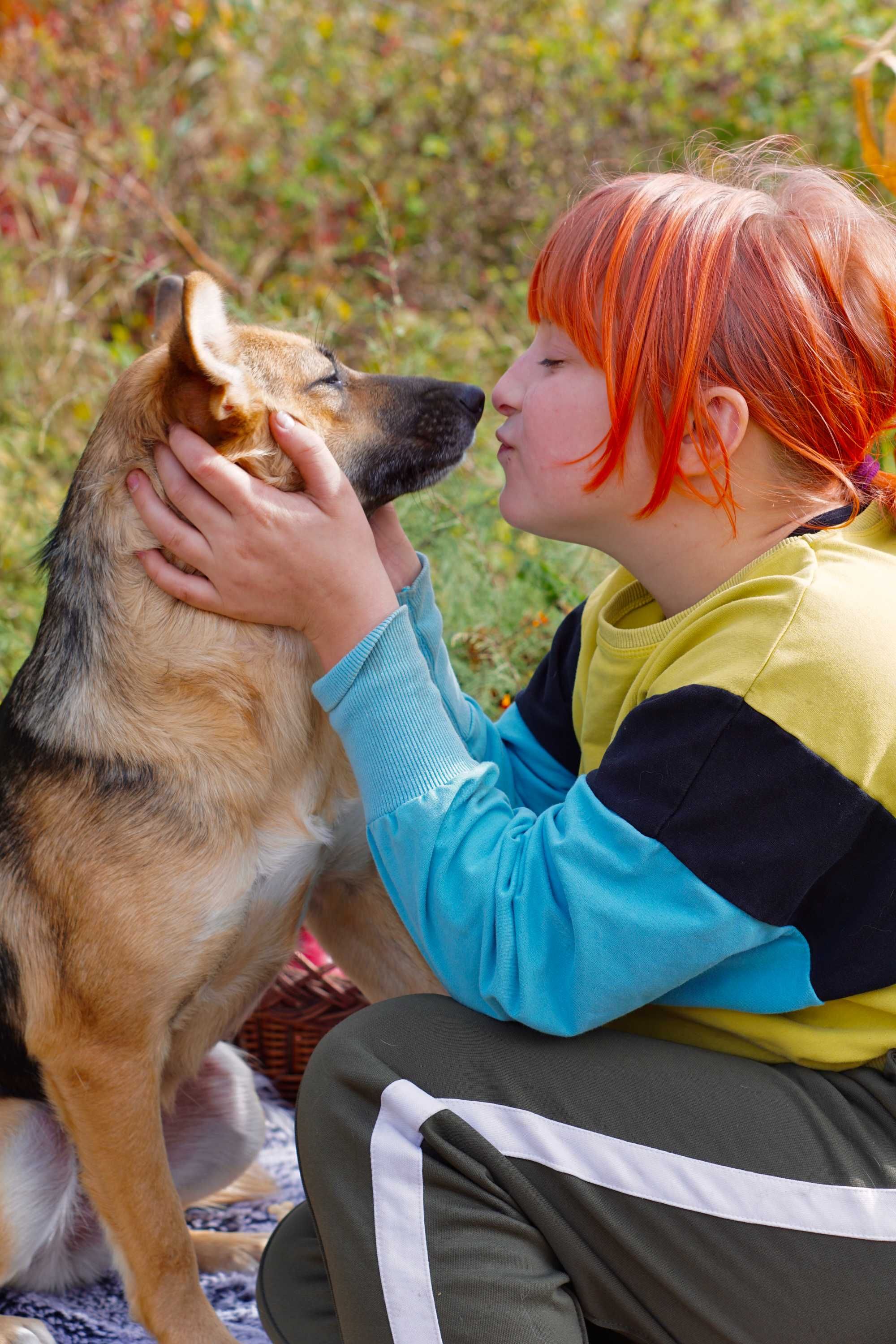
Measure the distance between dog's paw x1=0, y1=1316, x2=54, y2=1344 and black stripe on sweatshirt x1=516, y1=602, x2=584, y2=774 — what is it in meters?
1.41

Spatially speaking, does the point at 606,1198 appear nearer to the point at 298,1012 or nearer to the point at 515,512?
the point at 515,512

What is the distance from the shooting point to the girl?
1.50 metres

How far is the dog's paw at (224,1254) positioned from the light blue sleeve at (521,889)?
46.3 inches

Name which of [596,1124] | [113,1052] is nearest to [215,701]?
[113,1052]

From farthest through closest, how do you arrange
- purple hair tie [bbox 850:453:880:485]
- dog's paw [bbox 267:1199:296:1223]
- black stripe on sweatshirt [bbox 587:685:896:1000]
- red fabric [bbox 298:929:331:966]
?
red fabric [bbox 298:929:331:966] → dog's paw [bbox 267:1199:296:1223] → purple hair tie [bbox 850:453:880:485] → black stripe on sweatshirt [bbox 587:685:896:1000]

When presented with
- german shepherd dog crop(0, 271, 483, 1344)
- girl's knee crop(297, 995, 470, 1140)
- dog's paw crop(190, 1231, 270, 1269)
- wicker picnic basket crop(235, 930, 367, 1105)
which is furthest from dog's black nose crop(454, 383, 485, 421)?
dog's paw crop(190, 1231, 270, 1269)

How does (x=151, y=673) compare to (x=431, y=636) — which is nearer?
(x=151, y=673)

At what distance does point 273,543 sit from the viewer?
1.91 m

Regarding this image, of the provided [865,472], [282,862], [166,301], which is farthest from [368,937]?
[166,301]

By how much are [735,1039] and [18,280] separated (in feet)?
16.8

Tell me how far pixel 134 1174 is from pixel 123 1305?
2.10 ft

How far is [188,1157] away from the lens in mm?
2426

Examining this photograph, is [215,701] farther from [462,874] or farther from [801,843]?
[801,843]

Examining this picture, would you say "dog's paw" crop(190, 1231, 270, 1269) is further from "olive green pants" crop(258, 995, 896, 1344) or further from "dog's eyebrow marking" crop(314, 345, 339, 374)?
"dog's eyebrow marking" crop(314, 345, 339, 374)
